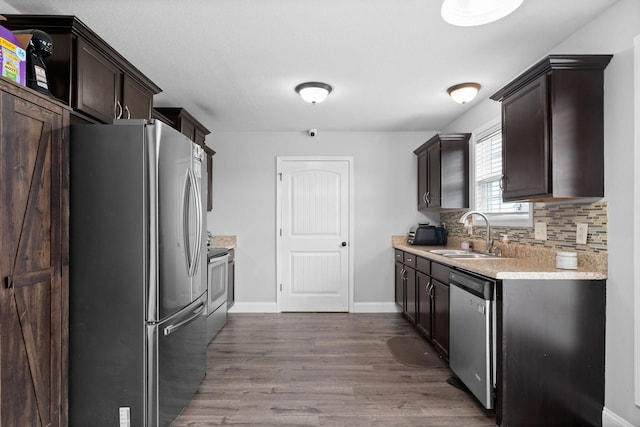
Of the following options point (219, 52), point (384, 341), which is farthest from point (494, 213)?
point (219, 52)

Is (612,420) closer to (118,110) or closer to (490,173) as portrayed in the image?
(490,173)

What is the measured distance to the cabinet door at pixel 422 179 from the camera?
416 cm

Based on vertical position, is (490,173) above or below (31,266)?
above

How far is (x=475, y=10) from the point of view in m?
1.79

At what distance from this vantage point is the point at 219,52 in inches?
94.3

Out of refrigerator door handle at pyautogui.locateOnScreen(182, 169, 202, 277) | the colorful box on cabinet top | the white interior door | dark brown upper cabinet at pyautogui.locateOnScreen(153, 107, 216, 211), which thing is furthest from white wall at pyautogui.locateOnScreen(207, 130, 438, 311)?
the colorful box on cabinet top

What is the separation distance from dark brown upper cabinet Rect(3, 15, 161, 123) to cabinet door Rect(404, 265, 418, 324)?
304cm

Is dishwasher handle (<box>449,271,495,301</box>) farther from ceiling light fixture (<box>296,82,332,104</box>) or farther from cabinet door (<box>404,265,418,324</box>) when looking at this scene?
ceiling light fixture (<box>296,82,332,104</box>)

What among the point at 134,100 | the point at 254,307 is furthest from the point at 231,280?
the point at 134,100

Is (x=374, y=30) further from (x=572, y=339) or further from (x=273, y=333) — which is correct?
(x=273, y=333)

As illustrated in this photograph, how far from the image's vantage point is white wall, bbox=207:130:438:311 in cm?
450

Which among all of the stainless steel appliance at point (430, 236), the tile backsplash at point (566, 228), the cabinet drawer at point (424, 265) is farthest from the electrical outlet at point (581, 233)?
the stainless steel appliance at point (430, 236)

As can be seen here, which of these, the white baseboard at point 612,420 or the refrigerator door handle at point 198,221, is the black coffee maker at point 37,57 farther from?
the white baseboard at point 612,420

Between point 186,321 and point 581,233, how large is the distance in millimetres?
2489
